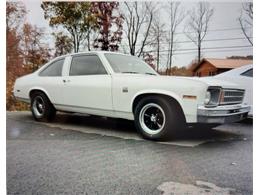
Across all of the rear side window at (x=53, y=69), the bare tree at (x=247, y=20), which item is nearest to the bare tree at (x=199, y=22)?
the bare tree at (x=247, y=20)

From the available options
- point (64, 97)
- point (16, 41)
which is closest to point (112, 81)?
point (64, 97)

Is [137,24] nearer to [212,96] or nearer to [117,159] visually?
[212,96]

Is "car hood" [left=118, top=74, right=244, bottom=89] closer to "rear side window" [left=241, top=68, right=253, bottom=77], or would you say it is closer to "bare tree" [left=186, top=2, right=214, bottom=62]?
"rear side window" [left=241, top=68, right=253, bottom=77]

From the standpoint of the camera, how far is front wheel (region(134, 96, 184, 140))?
1.72m

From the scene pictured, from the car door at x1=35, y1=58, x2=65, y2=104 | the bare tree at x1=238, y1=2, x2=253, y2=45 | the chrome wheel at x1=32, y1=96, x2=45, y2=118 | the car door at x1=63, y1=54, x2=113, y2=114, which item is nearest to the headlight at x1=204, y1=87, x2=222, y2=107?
the bare tree at x1=238, y1=2, x2=253, y2=45

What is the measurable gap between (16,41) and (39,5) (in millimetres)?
267

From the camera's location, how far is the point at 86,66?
188 cm

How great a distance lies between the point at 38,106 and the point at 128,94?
0.62 metres

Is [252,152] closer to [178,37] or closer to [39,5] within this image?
[178,37]

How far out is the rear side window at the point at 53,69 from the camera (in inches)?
72.9

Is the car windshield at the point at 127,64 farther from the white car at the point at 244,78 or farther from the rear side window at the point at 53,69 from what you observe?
the white car at the point at 244,78

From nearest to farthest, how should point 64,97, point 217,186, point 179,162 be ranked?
point 217,186 → point 179,162 → point 64,97

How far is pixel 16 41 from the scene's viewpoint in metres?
1.77

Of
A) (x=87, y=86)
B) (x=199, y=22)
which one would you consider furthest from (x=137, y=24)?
(x=87, y=86)
